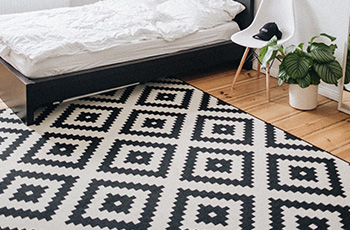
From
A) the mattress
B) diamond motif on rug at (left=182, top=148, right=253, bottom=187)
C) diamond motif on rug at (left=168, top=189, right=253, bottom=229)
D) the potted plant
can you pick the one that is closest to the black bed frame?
the mattress

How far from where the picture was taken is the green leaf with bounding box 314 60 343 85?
3283 mm

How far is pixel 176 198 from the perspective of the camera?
2.50 metres

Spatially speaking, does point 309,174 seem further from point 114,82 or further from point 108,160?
point 114,82

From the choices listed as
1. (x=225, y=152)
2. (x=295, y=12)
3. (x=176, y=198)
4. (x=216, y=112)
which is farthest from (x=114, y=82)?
(x=295, y=12)

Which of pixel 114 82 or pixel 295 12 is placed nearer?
pixel 114 82

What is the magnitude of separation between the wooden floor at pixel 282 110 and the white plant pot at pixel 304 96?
0.04 m

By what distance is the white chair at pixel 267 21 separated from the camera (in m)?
3.74

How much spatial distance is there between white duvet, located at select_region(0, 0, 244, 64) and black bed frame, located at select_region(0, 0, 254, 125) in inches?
5.9

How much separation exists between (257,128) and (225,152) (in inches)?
16.8

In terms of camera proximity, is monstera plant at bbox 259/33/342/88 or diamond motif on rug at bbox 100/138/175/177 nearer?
diamond motif on rug at bbox 100/138/175/177

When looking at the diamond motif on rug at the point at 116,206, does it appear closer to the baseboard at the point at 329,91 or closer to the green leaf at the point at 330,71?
the green leaf at the point at 330,71

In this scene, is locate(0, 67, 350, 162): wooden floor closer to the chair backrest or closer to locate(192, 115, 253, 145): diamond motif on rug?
locate(192, 115, 253, 145): diamond motif on rug

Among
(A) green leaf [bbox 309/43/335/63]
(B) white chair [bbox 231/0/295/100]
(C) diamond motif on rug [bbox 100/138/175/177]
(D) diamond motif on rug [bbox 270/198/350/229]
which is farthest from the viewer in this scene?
(B) white chair [bbox 231/0/295/100]

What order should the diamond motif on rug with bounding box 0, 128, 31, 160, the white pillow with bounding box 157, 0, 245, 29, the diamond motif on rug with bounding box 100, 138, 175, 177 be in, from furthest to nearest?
the white pillow with bounding box 157, 0, 245, 29, the diamond motif on rug with bounding box 0, 128, 31, 160, the diamond motif on rug with bounding box 100, 138, 175, 177
